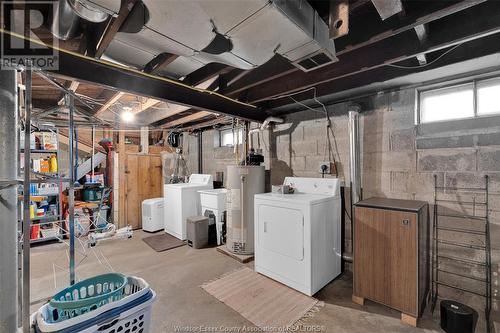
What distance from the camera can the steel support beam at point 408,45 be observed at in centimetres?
140

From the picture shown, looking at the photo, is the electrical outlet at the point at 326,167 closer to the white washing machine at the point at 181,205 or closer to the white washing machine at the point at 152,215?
the white washing machine at the point at 181,205

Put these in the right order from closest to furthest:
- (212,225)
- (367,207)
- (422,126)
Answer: (367,207), (422,126), (212,225)

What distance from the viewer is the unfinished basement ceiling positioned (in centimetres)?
114

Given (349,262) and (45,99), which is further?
(45,99)

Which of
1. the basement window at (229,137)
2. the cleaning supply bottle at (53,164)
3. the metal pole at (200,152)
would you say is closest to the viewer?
the cleaning supply bottle at (53,164)

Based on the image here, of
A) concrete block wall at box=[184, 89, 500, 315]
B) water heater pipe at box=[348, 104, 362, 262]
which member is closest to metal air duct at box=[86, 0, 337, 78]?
water heater pipe at box=[348, 104, 362, 262]

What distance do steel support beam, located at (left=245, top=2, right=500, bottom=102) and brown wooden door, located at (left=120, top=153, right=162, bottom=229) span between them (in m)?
3.74

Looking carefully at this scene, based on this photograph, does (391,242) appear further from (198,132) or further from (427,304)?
(198,132)

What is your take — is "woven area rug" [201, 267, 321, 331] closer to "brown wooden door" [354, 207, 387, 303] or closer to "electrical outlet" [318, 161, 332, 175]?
"brown wooden door" [354, 207, 387, 303]

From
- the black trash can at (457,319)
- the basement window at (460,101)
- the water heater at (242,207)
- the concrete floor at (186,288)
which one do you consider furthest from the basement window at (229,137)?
the black trash can at (457,319)

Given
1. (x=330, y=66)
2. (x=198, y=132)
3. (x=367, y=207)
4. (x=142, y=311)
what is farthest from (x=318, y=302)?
(x=198, y=132)

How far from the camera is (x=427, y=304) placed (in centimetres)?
212

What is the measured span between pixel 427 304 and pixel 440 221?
2.55 ft

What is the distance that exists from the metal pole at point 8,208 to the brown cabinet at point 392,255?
247 cm
